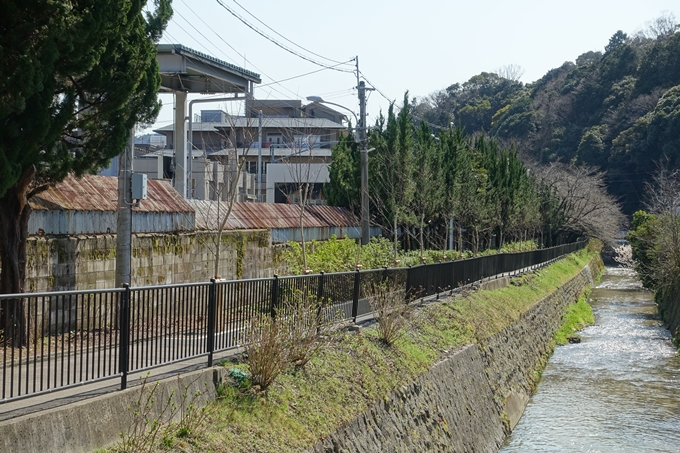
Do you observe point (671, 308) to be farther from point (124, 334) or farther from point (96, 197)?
point (124, 334)

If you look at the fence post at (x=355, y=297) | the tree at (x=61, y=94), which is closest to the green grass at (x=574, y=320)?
the fence post at (x=355, y=297)

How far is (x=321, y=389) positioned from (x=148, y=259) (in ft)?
20.9

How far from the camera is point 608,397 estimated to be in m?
20.3

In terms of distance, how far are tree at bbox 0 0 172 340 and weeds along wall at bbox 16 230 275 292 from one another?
102cm

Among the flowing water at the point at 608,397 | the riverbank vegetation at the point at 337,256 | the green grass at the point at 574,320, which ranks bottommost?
the flowing water at the point at 608,397

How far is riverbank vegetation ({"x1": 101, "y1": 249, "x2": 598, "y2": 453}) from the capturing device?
7.77 metres

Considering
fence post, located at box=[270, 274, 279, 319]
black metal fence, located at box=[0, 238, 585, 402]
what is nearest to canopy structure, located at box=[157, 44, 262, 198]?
black metal fence, located at box=[0, 238, 585, 402]

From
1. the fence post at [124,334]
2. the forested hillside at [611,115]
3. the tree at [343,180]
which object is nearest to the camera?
the fence post at [124,334]

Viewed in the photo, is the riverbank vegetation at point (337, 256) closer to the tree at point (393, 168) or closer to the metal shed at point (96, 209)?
the tree at point (393, 168)

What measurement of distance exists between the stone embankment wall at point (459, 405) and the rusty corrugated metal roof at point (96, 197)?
5.77 meters

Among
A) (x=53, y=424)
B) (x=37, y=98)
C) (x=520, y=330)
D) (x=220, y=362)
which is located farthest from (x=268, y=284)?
A: (x=520, y=330)

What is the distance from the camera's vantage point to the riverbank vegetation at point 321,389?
7.77 m

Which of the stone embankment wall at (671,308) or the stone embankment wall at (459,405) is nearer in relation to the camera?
the stone embankment wall at (459,405)

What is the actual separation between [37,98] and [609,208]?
7017cm
